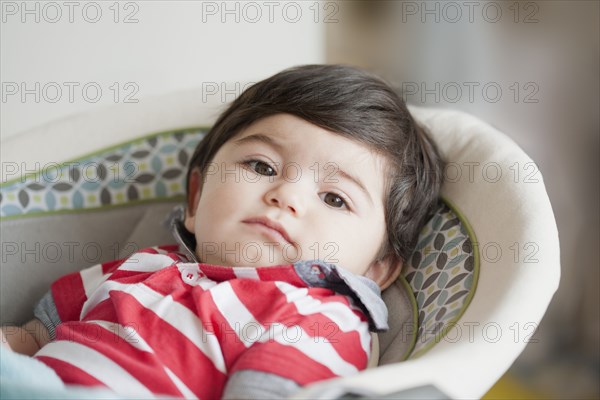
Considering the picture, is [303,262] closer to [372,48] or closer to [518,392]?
[518,392]

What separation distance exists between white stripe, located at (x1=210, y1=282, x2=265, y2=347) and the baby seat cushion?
22 centimetres

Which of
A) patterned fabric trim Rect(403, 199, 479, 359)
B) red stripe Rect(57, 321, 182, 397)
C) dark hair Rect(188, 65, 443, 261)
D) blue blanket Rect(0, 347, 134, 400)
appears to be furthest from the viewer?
dark hair Rect(188, 65, 443, 261)

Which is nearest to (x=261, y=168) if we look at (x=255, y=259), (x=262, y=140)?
(x=262, y=140)

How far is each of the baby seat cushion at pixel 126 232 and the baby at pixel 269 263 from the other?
0.05 m

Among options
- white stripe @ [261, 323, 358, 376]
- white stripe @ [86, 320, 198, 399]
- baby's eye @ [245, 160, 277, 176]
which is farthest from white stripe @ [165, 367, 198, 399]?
baby's eye @ [245, 160, 277, 176]

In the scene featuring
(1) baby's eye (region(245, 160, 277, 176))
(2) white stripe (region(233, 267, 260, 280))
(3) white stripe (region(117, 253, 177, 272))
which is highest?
(1) baby's eye (region(245, 160, 277, 176))

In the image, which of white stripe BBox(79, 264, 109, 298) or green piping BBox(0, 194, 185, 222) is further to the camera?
green piping BBox(0, 194, 185, 222)

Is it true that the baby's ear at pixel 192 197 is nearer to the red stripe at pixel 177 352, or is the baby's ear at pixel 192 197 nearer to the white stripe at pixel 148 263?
the white stripe at pixel 148 263

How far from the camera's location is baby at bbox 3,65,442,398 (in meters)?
0.84

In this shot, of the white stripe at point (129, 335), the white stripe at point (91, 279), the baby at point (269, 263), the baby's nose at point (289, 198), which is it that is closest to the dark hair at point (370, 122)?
the baby at point (269, 263)

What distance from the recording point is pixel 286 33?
186 cm

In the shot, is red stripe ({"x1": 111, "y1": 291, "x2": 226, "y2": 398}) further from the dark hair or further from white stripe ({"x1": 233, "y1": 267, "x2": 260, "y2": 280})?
the dark hair

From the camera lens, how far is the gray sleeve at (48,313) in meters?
1.06

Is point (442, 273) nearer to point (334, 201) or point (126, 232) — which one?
point (334, 201)
